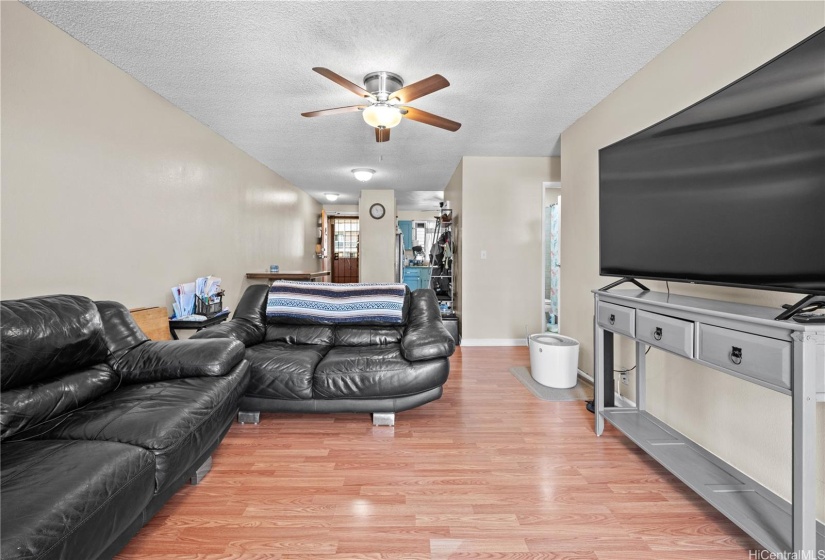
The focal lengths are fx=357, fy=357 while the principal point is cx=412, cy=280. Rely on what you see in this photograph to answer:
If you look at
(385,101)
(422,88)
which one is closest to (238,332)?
(385,101)

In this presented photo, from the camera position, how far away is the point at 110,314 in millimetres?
1977

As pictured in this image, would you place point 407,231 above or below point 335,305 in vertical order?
above

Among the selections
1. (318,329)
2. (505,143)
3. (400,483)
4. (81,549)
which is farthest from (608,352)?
(505,143)

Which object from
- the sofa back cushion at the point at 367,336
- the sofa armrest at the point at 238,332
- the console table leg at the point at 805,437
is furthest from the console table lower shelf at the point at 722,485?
the sofa armrest at the point at 238,332

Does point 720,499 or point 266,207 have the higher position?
point 266,207

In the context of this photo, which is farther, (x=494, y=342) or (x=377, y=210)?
(x=377, y=210)

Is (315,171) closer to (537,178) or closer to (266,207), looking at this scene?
(266,207)

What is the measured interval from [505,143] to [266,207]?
363cm

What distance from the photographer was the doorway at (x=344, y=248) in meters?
9.75

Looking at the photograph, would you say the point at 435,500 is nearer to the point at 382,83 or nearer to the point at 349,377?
the point at 349,377

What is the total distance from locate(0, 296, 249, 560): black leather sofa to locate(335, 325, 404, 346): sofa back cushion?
0.93 m

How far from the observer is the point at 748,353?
124 centimetres

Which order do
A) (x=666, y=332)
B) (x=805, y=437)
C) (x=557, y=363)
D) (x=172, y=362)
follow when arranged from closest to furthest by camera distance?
(x=805, y=437) → (x=666, y=332) → (x=172, y=362) → (x=557, y=363)

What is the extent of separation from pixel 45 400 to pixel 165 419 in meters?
0.53
